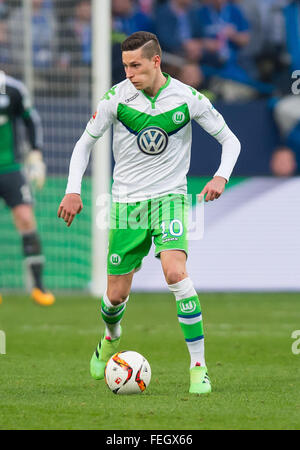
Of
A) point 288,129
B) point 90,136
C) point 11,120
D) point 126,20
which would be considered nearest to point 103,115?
point 90,136

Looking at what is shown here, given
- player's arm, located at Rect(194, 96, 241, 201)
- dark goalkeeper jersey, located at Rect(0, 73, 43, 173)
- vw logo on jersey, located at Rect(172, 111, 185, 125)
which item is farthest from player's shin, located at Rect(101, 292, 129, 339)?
dark goalkeeper jersey, located at Rect(0, 73, 43, 173)

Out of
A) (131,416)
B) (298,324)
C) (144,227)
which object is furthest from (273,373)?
(298,324)

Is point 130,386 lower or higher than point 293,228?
lower

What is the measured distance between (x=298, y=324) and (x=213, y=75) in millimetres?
5410

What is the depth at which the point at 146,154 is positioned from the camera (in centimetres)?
576

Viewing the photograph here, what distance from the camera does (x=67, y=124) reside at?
11.6 m

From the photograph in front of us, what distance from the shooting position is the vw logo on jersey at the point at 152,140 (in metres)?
5.69

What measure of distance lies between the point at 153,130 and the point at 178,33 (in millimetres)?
7719

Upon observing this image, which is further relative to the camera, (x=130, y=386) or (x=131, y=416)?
(x=130, y=386)

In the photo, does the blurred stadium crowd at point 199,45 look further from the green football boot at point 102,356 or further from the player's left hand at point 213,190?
the player's left hand at point 213,190

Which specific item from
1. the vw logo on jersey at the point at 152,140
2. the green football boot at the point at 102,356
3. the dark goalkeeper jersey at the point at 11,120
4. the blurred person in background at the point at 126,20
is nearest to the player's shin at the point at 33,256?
the dark goalkeeper jersey at the point at 11,120

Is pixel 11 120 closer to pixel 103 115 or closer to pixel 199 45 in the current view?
pixel 199 45
